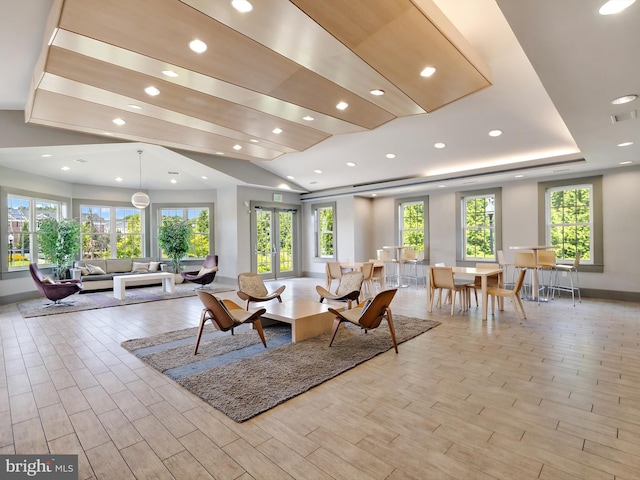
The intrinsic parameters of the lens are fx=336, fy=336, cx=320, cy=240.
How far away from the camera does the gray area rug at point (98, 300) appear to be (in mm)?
6027

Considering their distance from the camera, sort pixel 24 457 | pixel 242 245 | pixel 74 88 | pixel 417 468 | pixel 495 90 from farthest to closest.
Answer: pixel 242 245 < pixel 495 90 < pixel 74 88 < pixel 24 457 < pixel 417 468

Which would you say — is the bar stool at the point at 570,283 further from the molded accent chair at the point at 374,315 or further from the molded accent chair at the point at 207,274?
the molded accent chair at the point at 207,274

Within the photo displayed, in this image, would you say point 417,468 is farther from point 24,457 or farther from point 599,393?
point 24,457

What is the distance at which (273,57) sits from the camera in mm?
3180

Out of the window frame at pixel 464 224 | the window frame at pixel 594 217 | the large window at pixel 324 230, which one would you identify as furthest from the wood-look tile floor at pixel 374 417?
the large window at pixel 324 230

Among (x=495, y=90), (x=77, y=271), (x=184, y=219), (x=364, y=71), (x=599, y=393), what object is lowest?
(x=599, y=393)

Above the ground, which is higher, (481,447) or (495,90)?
(495,90)

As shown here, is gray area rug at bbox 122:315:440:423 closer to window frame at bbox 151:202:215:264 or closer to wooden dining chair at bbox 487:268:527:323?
wooden dining chair at bbox 487:268:527:323

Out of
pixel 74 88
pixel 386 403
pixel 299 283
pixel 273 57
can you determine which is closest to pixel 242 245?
pixel 299 283

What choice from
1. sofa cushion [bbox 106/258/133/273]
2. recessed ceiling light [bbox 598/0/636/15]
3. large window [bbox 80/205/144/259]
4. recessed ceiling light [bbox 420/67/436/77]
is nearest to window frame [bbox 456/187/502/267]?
recessed ceiling light [bbox 420/67/436/77]

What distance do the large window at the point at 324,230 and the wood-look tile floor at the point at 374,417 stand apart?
6.81 metres

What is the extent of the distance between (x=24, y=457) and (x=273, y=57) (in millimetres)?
3481

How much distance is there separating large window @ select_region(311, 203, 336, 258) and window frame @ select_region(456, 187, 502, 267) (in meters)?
3.65

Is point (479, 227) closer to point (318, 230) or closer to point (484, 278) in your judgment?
point (484, 278)
